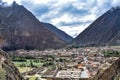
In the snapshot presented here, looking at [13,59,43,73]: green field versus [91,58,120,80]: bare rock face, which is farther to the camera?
[13,59,43,73]: green field

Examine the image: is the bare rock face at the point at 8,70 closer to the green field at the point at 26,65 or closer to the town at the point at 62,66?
the town at the point at 62,66

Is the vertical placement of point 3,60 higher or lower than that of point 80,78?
higher

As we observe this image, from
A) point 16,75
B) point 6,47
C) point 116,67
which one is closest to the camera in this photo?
point 116,67

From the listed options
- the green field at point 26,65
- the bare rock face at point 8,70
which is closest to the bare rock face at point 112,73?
the bare rock face at point 8,70

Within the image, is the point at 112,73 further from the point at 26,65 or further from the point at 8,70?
the point at 26,65

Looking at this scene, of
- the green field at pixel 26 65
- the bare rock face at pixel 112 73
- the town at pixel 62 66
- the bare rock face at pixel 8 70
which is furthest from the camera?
the green field at pixel 26 65

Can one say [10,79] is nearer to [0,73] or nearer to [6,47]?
[0,73]

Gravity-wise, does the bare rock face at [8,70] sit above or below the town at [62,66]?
above

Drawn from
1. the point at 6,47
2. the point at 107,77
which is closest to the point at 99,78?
the point at 107,77

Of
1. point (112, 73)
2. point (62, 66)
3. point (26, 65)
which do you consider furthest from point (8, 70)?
point (26, 65)

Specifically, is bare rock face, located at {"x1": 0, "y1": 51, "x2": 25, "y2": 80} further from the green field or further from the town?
the green field

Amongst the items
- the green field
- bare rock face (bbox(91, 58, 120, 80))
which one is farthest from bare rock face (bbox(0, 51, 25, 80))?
the green field
